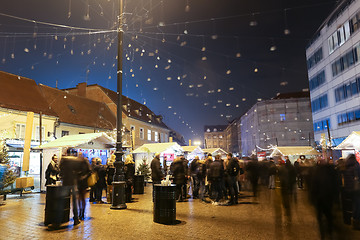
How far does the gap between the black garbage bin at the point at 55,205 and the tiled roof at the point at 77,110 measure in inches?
836

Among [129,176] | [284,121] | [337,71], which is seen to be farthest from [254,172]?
[284,121]

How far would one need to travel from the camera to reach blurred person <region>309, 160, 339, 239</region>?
193 inches

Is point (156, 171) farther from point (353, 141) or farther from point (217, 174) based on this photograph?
point (353, 141)

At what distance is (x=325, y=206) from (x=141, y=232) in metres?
4.10

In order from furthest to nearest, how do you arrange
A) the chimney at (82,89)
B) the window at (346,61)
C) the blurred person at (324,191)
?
the chimney at (82,89) → the window at (346,61) → the blurred person at (324,191)

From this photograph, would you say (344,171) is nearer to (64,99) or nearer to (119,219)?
(119,219)

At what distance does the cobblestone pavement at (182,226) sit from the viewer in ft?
19.5

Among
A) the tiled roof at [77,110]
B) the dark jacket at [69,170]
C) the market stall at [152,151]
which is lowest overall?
the dark jacket at [69,170]

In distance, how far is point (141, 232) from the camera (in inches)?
245

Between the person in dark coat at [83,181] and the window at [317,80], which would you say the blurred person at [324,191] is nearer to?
the person in dark coat at [83,181]

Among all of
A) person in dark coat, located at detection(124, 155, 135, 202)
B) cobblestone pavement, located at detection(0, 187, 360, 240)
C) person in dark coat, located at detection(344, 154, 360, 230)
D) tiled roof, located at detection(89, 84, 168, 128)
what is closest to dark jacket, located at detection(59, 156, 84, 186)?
cobblestone pavement, located at detection(0, 187, 360, 240)

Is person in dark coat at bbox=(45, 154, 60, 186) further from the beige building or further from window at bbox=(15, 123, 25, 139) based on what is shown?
the beige building

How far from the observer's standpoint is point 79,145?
15234 mm

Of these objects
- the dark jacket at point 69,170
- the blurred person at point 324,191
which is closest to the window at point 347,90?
the blurred person at point 324,191
